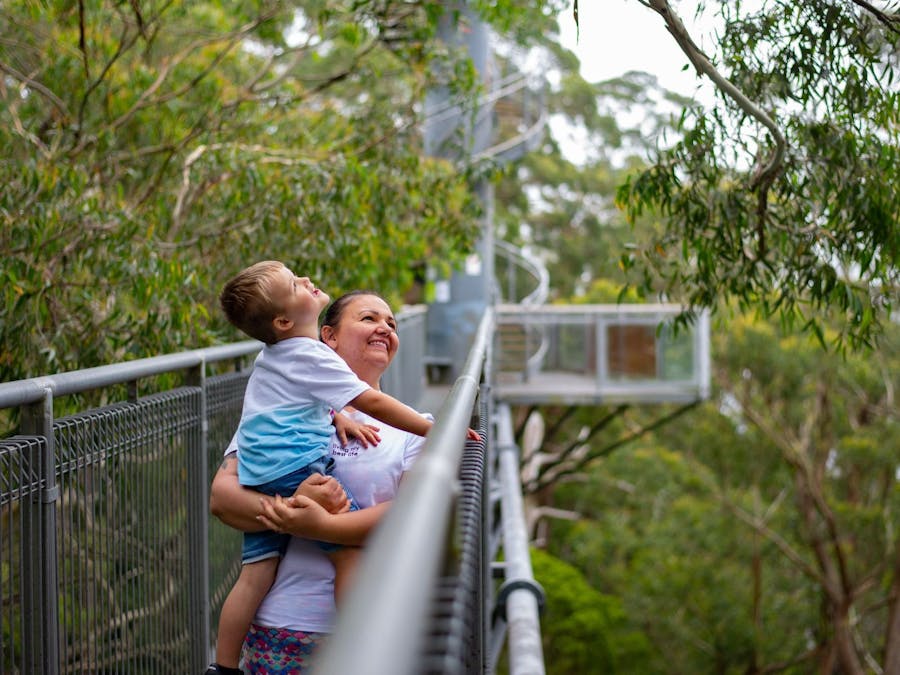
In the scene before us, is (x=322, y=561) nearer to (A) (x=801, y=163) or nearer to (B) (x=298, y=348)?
(B) (x=298, y=348)

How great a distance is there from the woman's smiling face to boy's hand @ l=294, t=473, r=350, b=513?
498mm

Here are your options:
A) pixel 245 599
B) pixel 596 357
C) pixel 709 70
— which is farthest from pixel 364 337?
pixel 596 357

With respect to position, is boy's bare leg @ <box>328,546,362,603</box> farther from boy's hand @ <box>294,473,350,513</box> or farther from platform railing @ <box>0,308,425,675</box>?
platform railing @ <box>0,308,425,675</box>

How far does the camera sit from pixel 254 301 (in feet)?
9.79

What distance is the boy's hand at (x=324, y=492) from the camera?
274 cm

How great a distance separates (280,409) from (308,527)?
34 centimetres

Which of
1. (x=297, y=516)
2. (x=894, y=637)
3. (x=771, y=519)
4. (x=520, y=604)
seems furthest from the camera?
(x=771, y=519)

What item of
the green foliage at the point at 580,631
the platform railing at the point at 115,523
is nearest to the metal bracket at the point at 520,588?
the platform railing at the point at 115,523

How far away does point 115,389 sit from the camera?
19.2 ft

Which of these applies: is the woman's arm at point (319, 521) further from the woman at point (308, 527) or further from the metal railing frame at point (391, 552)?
the metal railing frame at point (391, 552)

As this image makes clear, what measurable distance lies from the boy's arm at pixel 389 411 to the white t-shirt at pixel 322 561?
0.30ft

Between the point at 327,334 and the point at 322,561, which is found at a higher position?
the point at 327,334

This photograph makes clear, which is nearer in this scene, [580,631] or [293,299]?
[293,299]

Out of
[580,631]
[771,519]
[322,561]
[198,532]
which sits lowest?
[580,631]
